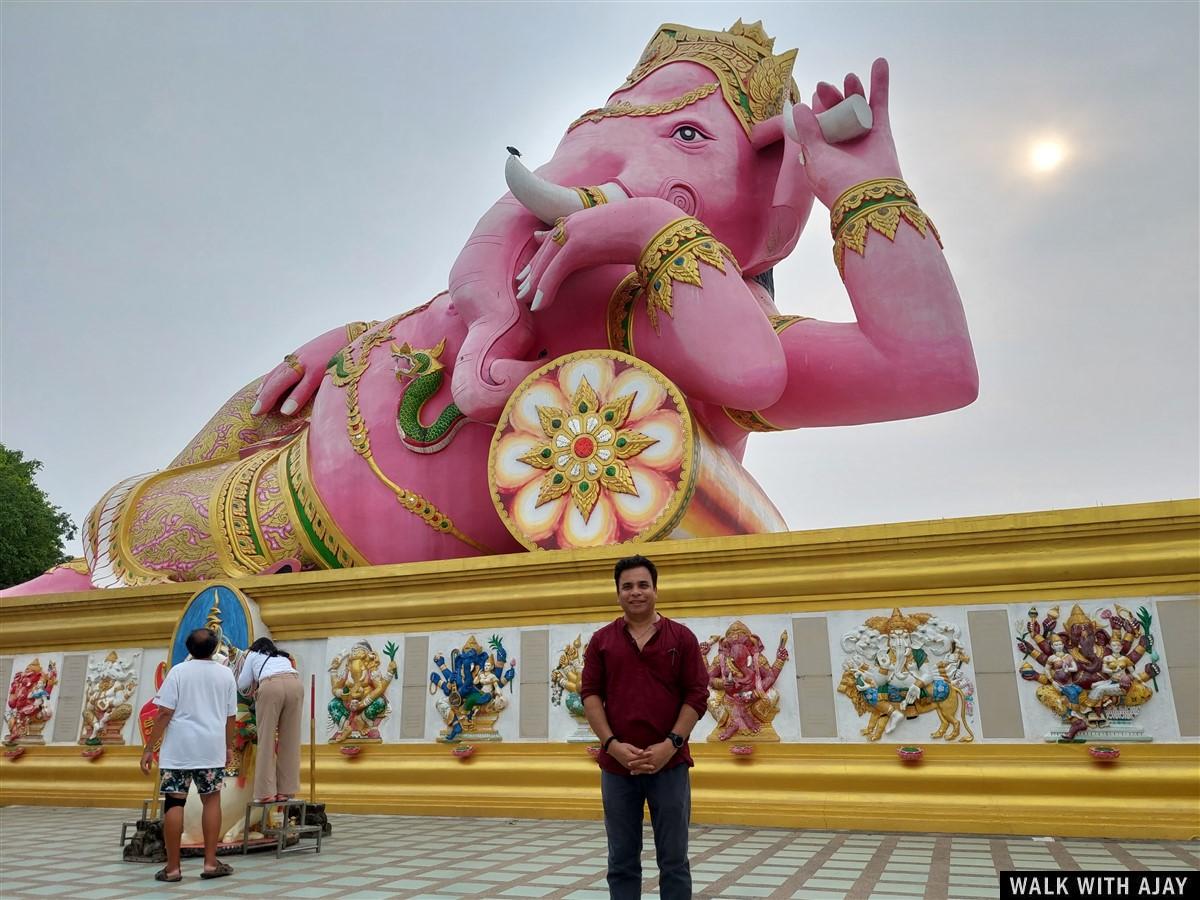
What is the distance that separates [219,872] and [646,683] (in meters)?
2.45

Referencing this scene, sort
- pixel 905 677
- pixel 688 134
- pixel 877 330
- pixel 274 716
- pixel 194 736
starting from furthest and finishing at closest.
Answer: pixel 688 134, pixel 877 330, pixel 905 677, pixel 274 716, pixel 194 736

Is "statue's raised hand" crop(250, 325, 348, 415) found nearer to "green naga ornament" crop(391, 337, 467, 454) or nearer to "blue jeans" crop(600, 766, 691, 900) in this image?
"green naga ornament" crop(391, 337, 467, 454)

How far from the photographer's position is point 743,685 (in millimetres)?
5340

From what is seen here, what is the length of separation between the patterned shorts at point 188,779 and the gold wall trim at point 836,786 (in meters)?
2.01

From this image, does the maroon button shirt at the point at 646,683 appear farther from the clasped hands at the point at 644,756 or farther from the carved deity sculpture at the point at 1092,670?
the carved deity sculpture at the point at 1092,670

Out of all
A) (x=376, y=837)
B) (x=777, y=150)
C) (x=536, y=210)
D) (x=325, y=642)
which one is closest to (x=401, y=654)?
(x=325, y=642)

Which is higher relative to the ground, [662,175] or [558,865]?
[662,175]

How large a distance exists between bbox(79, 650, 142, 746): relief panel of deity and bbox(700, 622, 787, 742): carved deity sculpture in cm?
468

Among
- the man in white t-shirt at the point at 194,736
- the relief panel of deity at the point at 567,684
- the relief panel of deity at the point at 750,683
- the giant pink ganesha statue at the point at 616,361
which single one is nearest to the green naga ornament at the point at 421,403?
the giant pink ganesha statue at the point at 616,361

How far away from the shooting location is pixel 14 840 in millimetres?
5059

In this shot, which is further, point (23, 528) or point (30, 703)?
point (23, 528)

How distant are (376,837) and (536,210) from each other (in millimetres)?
4873

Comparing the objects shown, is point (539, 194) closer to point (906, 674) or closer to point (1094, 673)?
point (906, 674)

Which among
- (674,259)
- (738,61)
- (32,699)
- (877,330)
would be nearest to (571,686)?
(674,259)
